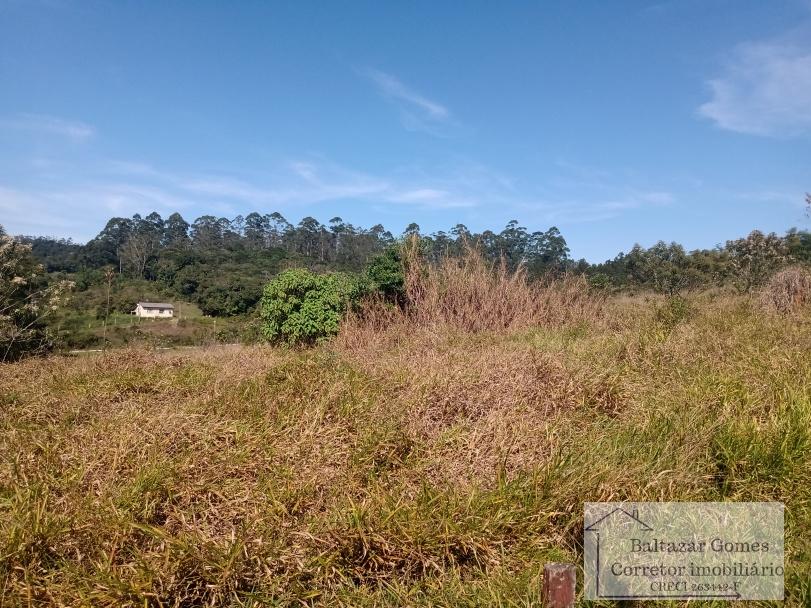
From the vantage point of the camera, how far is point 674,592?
2111 mm

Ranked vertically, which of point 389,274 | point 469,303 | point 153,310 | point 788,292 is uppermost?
point 389,274

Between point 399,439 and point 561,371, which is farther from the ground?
point 561,371

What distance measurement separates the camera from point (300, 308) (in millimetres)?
8352

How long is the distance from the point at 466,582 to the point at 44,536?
1933 mm

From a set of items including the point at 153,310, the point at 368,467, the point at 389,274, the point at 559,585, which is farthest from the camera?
the point at 153,310

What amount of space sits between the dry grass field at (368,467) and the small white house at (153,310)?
21.3m

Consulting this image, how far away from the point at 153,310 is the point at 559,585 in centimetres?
2672

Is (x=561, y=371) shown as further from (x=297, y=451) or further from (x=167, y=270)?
(x=167, y=270)

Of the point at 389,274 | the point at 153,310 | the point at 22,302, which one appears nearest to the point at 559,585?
the point at 389,274

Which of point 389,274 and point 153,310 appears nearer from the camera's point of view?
point 389,274

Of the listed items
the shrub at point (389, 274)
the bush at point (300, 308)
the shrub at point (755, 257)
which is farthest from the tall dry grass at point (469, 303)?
the shrub at point (755, 257)

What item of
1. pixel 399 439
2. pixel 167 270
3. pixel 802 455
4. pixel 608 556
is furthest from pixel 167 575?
pixel 167 270

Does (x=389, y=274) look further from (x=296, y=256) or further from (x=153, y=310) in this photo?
(x=296, y=256)

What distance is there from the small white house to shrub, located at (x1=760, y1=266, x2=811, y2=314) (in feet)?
80.0
